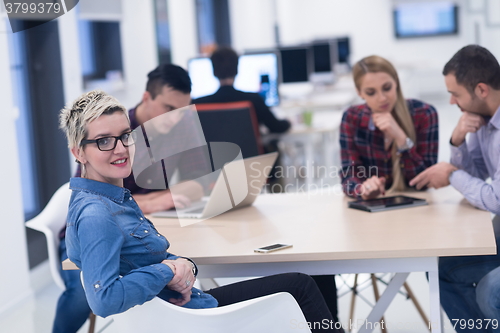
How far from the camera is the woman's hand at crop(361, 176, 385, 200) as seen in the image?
2.05 m

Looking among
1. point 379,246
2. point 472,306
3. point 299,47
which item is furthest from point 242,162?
point 299,47

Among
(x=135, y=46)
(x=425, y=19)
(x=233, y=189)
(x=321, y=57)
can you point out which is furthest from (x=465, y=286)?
(x=425, y=19)

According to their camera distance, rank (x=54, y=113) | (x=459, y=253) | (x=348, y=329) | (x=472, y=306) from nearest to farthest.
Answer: (x=459, y=253)
(x=472, y=306)
(x=348, y=329)
(x=54, y=113)

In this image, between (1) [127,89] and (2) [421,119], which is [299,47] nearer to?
(1) [127,89]

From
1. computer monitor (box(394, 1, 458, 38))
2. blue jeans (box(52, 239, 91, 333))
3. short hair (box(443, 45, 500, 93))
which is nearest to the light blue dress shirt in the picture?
short hair (box(443, 45, 500, 93))

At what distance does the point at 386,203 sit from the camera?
1.98 m

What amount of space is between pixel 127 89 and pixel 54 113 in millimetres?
927

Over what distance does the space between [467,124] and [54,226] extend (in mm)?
1593

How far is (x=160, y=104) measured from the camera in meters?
2.26

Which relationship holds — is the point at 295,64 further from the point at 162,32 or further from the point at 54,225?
the point at 54,225

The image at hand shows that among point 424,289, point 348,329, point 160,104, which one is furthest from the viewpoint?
point 424,289

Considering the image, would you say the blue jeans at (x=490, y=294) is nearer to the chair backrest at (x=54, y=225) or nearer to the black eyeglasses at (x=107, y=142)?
the black eyeglasses at (x=107, y=142)

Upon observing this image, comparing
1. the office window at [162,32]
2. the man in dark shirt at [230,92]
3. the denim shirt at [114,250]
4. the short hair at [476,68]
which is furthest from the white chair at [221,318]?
the office window at [162,32]

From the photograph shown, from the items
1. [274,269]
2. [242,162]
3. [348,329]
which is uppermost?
[242,162]
